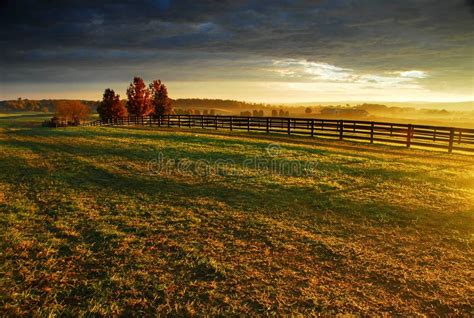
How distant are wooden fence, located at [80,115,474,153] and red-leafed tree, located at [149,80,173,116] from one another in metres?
11.0

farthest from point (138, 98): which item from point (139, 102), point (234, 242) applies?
point (234, 242)

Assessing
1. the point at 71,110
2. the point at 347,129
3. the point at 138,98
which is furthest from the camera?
the point at 71,110

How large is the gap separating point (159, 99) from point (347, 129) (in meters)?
39.0

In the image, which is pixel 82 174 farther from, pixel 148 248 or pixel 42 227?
pixel 148 248

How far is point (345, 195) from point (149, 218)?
234 inches

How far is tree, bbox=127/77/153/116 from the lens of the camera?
6083 centimetres

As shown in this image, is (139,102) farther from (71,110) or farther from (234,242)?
(234,242)

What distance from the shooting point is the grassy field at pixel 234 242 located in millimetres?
4418

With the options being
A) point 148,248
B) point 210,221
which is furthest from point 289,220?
point 148,248

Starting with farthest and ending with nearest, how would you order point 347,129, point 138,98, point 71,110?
point 71,110, point 138,98, point 347,129

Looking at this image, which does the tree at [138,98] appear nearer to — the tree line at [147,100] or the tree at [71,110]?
the tree line at [147,100]

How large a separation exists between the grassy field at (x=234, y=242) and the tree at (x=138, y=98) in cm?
5153

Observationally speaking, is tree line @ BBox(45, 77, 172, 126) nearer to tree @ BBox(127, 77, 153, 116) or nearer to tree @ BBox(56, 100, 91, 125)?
tree @ BBox(127, 77, 153, 116)

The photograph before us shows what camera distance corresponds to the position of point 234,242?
6.20m
